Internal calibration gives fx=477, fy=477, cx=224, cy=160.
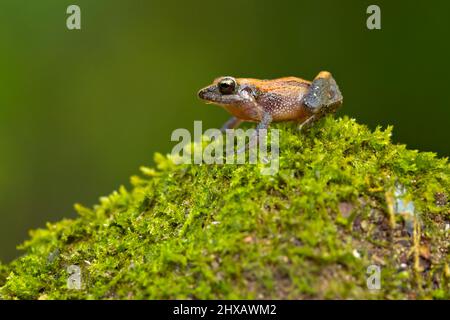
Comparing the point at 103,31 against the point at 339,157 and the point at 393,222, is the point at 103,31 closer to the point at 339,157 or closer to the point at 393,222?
the point at 339,157

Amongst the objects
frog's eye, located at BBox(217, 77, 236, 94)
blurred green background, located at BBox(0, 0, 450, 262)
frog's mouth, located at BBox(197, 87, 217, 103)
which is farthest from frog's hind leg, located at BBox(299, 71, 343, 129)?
blurred green background, located at BBox(0, 0, 450, 262)

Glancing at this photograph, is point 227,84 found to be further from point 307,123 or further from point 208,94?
point 307,123

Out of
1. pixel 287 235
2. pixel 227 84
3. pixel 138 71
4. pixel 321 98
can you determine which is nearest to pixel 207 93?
pixel 227 84

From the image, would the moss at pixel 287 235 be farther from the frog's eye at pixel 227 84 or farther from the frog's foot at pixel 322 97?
the frog's eye at pixel 227 84
